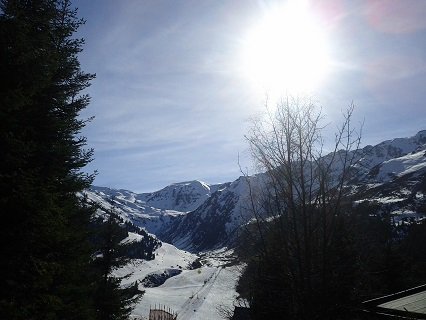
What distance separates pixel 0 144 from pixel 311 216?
784 cm

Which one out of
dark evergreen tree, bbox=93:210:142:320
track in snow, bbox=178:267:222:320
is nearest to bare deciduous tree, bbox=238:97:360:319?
dark evergreen tree, bbox=93:210:142:320

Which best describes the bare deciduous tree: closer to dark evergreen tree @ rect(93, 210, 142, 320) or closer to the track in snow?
dark evergreen tree @ rect(93, 210, 142, 320)

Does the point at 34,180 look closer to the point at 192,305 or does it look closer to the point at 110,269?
the point at 110,269

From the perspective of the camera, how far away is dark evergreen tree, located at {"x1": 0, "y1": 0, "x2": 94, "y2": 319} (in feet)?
29.0

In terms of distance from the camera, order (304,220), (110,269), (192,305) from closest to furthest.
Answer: (304,220)
(110,269)
(192,305)

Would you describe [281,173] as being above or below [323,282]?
above

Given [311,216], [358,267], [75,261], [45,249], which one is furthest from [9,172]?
[358,267]

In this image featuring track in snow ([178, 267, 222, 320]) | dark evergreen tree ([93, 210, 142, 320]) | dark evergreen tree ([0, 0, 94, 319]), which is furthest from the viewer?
track in snow ([178, 267, 222, 320])

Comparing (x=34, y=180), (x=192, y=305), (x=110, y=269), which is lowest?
(x=192, y=305)

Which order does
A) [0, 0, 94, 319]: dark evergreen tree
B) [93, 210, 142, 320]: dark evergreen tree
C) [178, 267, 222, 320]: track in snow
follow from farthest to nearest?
[178, 267, 222, 320]: track in snow
[93, 210, 142, 320]: dark evergreen tree
[0, 0, 94, 319]: dark evergreen tree

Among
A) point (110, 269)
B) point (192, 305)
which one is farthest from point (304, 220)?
point (192, 305)

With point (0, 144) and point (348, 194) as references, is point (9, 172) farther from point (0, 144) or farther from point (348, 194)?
point (348, 194)

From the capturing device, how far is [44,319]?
9.38 m

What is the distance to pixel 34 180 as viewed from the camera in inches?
388
